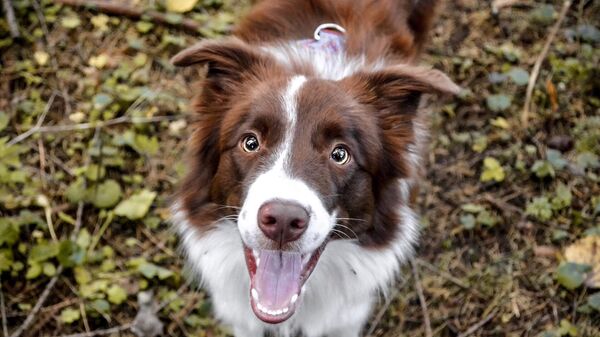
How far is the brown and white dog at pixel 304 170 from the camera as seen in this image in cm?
290

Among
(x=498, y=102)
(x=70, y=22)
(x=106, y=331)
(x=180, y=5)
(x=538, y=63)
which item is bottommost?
(x=106, y=331)

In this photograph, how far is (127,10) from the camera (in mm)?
5648

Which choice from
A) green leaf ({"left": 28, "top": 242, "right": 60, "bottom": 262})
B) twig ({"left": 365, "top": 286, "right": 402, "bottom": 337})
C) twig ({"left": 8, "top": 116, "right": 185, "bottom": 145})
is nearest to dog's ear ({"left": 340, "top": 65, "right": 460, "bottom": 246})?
twig ({"left": 365, "top": 286, "right": 402, "bottom": 337})

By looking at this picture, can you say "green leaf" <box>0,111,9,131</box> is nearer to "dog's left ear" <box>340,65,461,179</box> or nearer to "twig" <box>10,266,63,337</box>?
"twig" <box>10,266,63,337</box>

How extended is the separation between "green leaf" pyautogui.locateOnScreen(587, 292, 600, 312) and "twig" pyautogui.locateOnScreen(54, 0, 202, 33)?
145 inches

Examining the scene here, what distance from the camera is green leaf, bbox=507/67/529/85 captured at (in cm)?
534

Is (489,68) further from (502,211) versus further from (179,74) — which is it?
(179,74)

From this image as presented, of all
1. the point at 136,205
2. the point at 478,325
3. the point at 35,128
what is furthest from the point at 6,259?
the point at 478,325

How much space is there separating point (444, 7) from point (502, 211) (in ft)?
6.79

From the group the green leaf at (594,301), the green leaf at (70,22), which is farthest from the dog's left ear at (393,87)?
the green leaf at (70,22)

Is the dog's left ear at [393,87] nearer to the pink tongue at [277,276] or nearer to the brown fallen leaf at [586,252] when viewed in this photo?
the pink tongue at [277,276]

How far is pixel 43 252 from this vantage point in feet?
13.9

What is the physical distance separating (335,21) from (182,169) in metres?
1.55

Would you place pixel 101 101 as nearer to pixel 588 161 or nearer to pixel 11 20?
pixel 11 20
